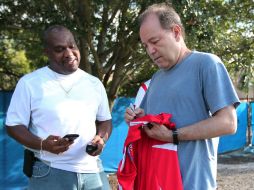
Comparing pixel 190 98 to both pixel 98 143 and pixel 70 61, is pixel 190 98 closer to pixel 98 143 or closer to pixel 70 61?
pixel 98 143

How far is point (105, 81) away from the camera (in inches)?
325

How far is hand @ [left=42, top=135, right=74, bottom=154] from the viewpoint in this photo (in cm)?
271

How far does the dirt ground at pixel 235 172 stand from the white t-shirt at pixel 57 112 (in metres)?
5.00

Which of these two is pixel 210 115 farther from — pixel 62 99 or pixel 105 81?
pixel 105 81


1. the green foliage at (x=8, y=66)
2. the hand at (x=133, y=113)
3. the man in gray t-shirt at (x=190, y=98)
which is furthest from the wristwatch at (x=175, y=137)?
the green foliage at (x=8, y=66)

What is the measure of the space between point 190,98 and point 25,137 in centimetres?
121

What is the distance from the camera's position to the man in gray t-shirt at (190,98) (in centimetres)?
215

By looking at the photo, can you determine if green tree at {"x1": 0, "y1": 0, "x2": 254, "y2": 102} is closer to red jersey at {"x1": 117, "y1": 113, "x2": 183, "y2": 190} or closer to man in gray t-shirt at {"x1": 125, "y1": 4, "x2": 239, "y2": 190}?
man in gray t-shirt at {"x1": 125, "y1": 4, "x2": 239, "y2": 190}

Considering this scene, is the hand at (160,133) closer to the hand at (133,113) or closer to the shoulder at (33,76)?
the hand at (133,113)

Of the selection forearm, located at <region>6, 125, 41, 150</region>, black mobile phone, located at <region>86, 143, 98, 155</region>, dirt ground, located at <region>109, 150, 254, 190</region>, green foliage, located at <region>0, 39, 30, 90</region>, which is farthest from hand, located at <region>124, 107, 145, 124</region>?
green foliage, located at <region>0, 39, 30, 90</region>

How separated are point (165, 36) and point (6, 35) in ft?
27.4

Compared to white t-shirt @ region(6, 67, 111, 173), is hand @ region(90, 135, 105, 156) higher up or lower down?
lower down

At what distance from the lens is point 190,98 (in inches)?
87.7

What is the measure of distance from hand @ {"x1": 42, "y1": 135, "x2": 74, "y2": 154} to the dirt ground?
Answer: 5189 mm
